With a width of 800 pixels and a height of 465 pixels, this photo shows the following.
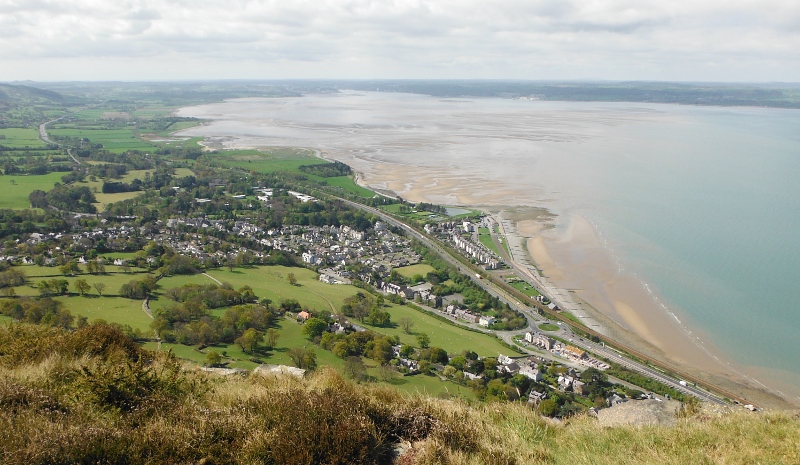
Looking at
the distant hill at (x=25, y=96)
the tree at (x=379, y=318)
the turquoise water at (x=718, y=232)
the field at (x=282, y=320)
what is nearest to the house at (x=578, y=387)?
the field at (x=282, y=320)

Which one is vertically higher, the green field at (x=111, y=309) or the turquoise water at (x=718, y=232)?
the turquoise water at (x=718, y=232)

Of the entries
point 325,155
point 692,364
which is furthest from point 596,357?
point 325,155

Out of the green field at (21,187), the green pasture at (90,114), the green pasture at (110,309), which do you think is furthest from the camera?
the green pasture at (90,114)

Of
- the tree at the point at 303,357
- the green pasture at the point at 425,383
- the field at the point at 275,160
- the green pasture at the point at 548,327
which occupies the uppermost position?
the field at the point at 275,160

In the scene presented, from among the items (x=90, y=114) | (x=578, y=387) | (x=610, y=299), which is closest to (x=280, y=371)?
(x=578, y=387)

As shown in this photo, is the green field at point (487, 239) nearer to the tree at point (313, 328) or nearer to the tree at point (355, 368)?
the tree at point (313, 328)

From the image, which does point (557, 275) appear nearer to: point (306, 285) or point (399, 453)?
point (306, 285)

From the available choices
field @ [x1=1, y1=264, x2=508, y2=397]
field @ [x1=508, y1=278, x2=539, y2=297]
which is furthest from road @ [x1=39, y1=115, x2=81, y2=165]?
field @ [x1=508, y1=278, x2=539, y2=297]

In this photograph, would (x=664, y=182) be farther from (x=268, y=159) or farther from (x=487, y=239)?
(x=268, y=159)
